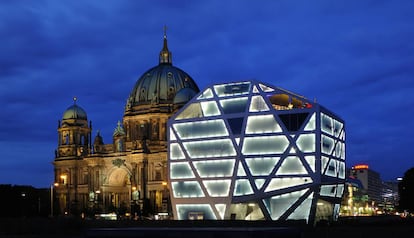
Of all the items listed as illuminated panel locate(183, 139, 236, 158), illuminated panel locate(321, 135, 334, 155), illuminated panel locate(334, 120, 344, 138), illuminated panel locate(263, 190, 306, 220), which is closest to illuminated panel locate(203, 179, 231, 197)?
illuminated panel locate(183, 139, 236, 158)

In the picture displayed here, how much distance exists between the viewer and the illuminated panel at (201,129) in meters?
107

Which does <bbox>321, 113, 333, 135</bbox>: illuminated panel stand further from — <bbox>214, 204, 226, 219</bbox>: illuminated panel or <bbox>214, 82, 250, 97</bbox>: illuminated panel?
<bbox>214, 204, 226, 219</bbox>: illuminated panel

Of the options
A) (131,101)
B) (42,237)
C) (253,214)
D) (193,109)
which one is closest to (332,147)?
(253,214)

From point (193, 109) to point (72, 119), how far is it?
71.6m

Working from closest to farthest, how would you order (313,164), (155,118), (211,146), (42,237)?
(42,237) < (313,164) < (211,146) < (155,118)

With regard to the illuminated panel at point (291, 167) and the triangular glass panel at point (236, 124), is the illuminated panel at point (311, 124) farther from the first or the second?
the triangular glass panel at point (236, 124)

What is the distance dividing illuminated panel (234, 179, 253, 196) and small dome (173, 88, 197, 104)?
57637mm

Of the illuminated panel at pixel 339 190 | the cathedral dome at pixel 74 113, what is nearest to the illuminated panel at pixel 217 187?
the illuminated panel at pixel 339 190

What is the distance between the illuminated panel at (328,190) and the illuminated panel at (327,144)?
564 cm

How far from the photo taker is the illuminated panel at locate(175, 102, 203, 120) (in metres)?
111

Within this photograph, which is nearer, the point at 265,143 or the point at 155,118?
the point at 265,143

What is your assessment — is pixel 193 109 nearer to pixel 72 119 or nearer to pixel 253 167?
pixel 253 167

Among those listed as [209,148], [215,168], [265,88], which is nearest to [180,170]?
[209,148]

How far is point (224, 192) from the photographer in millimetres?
104500
